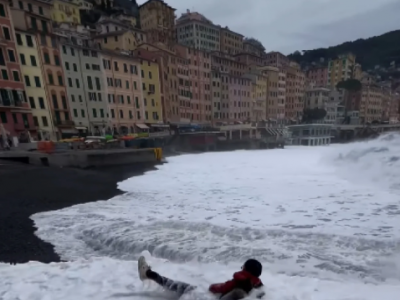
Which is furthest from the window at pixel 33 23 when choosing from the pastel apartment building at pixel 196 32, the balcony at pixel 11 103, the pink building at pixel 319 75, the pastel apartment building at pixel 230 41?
the pink building at pixel 319 75

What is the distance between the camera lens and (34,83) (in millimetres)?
36938

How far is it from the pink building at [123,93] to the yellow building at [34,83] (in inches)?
397

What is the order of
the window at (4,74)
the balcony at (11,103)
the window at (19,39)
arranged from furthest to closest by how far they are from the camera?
the window at (19,39), the window at (4,74), the balcony at (11,103)

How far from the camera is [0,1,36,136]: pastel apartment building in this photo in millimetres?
31984

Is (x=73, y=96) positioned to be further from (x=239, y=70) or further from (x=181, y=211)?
(x=239, y=70)

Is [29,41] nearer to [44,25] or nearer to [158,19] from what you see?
[44,25]

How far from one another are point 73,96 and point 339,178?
38834 millimetres

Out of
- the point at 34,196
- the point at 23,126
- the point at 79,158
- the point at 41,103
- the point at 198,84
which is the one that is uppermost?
the point at 198,84

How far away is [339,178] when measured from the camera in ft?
59.9

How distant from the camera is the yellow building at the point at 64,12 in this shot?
70.6m

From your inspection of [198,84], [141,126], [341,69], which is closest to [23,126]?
[141,126]

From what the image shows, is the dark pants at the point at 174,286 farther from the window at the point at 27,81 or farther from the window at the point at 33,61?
the window at the point at 33,61

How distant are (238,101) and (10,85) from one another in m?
54.9

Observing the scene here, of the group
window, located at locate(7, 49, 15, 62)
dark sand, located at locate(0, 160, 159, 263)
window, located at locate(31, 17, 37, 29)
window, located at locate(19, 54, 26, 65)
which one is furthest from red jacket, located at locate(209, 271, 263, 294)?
window, located at locate(31, 17, 37, 29)
